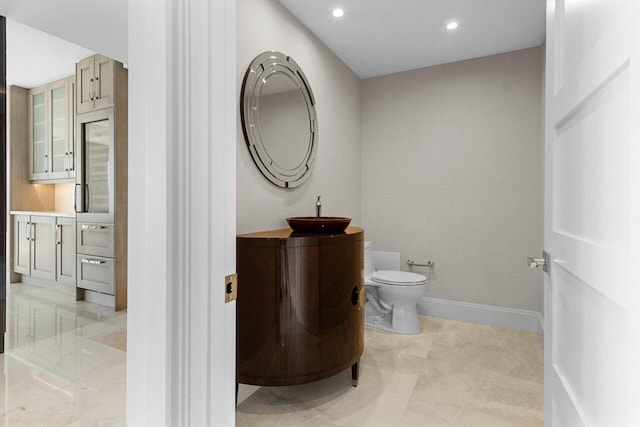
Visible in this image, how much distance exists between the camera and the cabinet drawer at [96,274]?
332 cm

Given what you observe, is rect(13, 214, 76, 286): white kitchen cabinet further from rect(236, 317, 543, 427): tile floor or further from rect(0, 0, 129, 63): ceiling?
rect(236, 317, 543, 427): tile floor

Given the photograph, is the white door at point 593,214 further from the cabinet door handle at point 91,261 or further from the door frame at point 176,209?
the cabinet door handle at point 91,261

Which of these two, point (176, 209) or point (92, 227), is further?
point (92, 227)

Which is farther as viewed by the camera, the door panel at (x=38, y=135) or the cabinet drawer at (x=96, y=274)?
the door panel at (x=38, y=135)

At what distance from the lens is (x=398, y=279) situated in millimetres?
2844

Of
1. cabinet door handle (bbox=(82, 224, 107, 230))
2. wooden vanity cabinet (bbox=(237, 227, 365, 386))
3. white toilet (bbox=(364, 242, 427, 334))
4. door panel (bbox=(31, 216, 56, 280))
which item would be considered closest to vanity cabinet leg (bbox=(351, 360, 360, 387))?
wooden vanity cabinet (bbox=(237, 227, 365, 386))

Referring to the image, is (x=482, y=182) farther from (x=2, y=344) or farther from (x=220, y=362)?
(x=2, y=344)

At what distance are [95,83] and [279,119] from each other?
2323 mm

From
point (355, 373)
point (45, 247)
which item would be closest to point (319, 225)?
point (355, 373)

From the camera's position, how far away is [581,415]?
68 cm

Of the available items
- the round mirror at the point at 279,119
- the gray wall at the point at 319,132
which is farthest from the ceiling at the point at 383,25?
the round mirror at the point at 279,119

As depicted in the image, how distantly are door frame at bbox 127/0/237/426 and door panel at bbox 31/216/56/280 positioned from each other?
4.05 m

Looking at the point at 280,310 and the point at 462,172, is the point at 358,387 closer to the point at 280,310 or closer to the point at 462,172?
the point at 280,310

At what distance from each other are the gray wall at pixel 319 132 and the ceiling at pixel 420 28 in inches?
6.2
